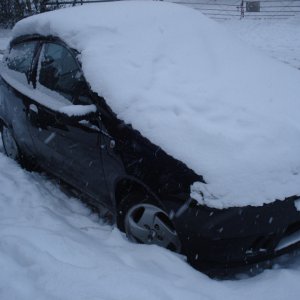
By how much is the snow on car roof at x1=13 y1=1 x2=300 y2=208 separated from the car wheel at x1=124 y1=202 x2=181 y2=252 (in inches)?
19.0

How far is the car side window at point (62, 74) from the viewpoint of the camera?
345cm

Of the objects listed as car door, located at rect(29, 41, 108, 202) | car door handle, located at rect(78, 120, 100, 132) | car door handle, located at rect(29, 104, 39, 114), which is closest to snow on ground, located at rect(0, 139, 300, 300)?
car door, located at rect(29, 41, 108, 202)

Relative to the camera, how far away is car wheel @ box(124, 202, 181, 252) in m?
2.93

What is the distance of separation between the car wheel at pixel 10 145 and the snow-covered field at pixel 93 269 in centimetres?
129

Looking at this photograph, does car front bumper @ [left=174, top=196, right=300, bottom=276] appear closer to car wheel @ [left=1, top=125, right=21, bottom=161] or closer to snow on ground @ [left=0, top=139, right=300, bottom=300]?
snow on ground @ [left=0, top=139, right=300, bottom=300]

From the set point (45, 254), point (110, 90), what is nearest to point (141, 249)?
point (45, 254)

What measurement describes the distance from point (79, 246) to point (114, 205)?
447 millimetres

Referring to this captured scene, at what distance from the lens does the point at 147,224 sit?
306cm

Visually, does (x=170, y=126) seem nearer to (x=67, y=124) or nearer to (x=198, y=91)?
(x=198, y=91)

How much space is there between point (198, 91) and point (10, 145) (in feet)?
9.17

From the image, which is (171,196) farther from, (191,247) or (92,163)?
(92,163)

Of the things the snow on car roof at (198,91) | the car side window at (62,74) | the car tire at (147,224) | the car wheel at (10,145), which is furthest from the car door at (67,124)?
the car wheel at (10,145)

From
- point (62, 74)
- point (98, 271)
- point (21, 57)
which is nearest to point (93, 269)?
point (98, 271)

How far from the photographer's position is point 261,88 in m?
3.39
